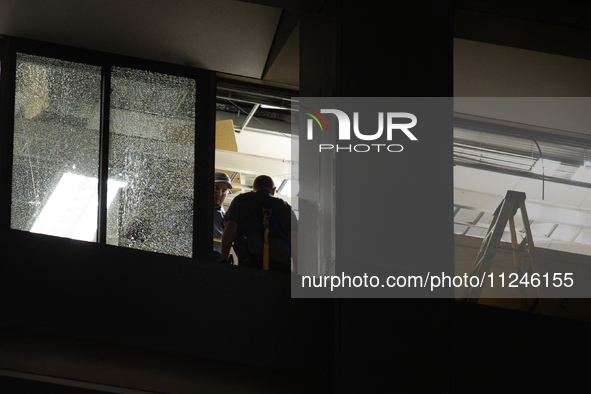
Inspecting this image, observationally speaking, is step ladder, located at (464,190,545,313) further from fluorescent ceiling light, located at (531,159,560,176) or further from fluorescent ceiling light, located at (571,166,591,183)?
fluorescent ceiling light, located at (571,166,591,183)

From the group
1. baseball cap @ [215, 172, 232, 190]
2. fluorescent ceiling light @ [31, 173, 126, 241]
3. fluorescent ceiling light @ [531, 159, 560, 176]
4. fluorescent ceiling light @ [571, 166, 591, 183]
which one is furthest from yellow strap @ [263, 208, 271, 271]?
fluorescent ceiling light @ [571, 166, 591, 183]

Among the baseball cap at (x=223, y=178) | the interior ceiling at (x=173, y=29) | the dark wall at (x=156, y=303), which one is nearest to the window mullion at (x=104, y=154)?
the interior ceiling at (x=173, y=29)

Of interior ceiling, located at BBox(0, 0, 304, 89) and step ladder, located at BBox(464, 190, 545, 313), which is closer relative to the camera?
step ladder, located at BBox(464, 190, 545, 313)

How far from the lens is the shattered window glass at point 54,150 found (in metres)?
3.79

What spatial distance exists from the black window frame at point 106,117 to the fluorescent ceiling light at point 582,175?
138 inches

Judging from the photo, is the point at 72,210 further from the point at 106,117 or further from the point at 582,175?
the point at 582,175

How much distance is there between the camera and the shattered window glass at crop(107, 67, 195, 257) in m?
3.98

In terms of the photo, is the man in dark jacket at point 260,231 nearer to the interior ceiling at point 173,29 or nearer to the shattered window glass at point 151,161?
the shattered window glass at point 151,161

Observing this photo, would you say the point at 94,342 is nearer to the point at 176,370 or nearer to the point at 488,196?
the point at 176,370

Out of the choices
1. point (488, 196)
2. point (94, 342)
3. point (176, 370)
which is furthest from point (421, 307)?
point (488, 196)

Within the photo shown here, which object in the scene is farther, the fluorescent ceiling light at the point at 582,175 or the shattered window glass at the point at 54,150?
the fluorescent ceiling light at the point at 582,175

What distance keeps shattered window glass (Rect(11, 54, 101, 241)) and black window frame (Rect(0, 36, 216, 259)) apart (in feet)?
0.13

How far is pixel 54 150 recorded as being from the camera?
3.87m

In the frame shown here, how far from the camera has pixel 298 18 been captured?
3492 mm
